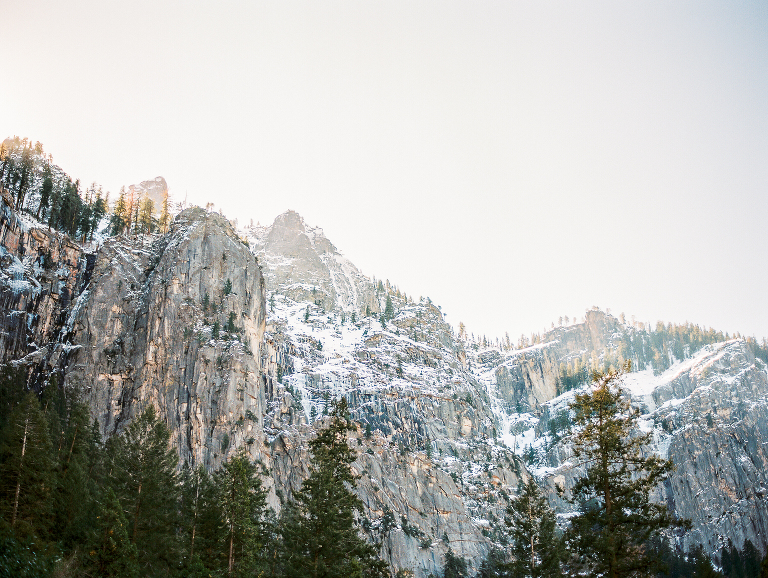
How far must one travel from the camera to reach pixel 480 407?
609 feet

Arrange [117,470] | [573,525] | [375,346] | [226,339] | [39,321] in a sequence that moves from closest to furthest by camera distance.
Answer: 1. [573,525]
2. [117,470]
3. [39,321]
4. [226,339]
5. [375,346]

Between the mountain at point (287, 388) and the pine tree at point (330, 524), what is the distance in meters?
14.6

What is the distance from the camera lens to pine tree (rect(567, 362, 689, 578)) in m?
25.6

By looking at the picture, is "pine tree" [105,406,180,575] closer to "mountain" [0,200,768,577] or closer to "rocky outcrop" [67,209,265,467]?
"mountain" [0,200,768,577]

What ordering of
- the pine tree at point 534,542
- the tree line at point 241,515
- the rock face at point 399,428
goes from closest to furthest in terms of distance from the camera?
the tree line at point 241,515 → the pine tree at point 534,542 → the rock face at point 399,428

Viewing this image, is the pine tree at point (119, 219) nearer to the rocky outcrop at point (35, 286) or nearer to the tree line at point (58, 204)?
the tree line at point (58, 204)

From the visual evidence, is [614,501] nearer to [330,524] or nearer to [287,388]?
[330,524]

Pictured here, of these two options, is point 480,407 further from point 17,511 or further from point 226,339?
point 17,511

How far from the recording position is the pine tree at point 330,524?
118 ft

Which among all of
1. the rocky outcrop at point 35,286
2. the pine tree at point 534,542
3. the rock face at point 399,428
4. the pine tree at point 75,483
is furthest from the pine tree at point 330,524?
the rock face at point 399,428

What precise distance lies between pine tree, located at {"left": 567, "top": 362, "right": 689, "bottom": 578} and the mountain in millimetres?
6327

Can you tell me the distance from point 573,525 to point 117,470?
3299 cm

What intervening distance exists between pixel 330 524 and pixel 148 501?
14.9 metres

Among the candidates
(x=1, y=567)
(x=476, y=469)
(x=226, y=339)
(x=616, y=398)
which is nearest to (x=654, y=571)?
(x=616, y=398)
